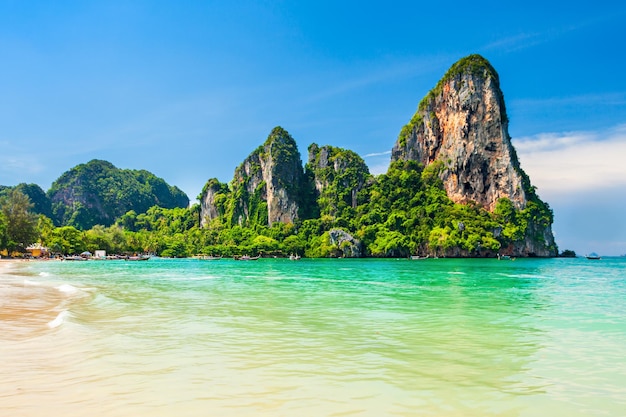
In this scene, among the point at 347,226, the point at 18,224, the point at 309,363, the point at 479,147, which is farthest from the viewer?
the point at 347,226

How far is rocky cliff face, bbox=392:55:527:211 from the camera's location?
365 feet

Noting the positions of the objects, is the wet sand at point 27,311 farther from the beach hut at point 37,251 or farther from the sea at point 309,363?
the beach hut at point 37,251

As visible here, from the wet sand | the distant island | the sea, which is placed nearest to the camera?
the sea

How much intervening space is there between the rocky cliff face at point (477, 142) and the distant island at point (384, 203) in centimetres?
29

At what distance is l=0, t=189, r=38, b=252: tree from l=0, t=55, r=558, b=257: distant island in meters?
0.19

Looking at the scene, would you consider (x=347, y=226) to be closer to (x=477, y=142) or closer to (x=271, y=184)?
(x=271, y=184)

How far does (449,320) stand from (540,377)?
5.85m

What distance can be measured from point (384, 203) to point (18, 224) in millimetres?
89541

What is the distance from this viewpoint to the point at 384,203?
126 m

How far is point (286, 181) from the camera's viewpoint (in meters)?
138

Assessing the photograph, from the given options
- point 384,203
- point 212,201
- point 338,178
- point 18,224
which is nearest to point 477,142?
point 384,203

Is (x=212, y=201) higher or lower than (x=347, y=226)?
higher

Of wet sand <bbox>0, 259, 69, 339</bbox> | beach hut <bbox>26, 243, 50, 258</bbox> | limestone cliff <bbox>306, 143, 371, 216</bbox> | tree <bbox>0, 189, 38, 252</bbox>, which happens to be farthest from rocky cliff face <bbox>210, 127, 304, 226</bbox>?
wet sand <bbox>0, 259, 69, 339</bbox>

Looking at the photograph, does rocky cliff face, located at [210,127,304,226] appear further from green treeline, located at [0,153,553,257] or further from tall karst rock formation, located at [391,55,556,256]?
tall karst rock formation, located at [391,55,556,256]
